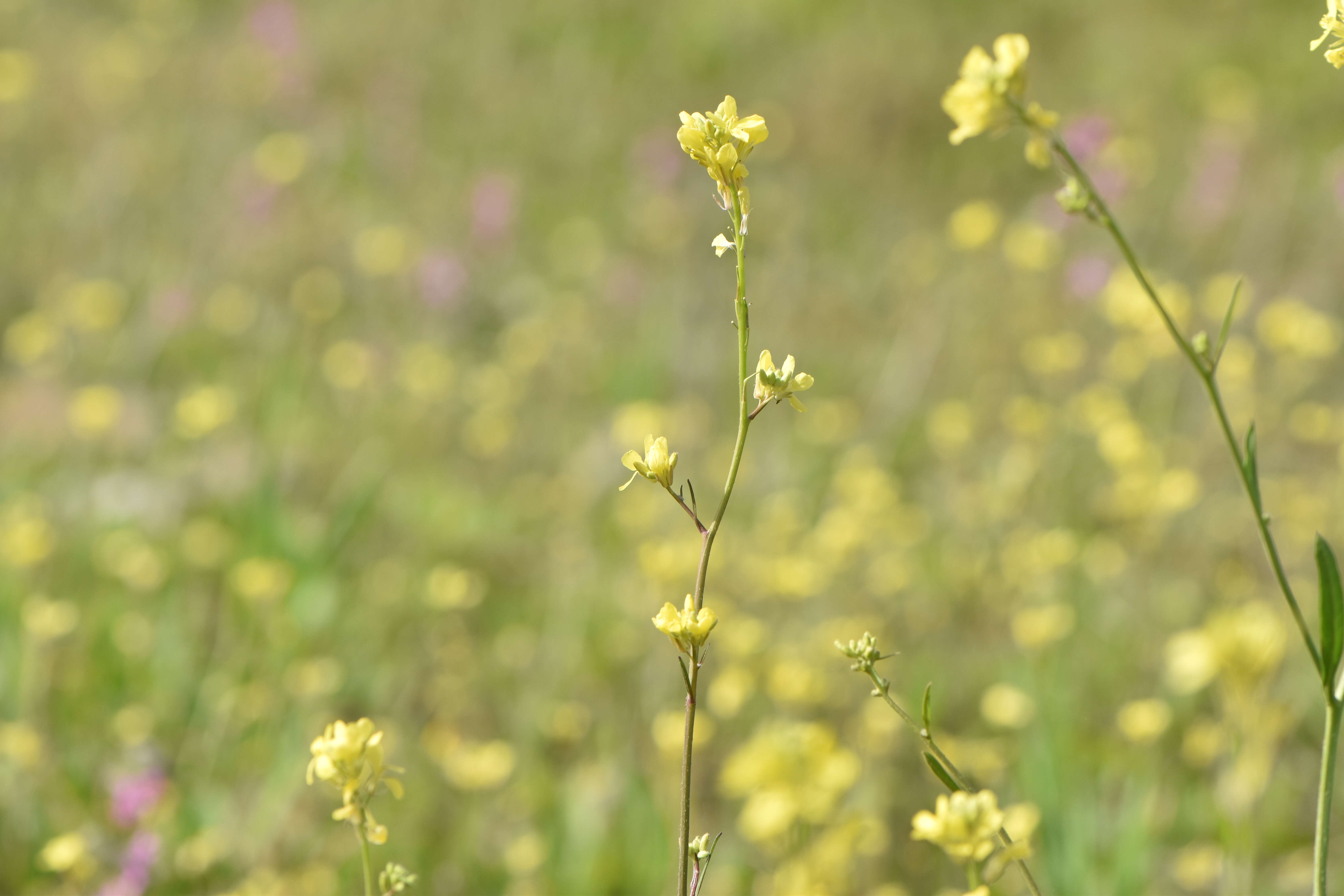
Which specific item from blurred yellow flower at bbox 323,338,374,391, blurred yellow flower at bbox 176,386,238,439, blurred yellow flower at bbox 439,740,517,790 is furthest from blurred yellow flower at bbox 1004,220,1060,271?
blurred yellow flower at bbox 176,386,238,439

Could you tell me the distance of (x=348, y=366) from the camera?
4137 mm

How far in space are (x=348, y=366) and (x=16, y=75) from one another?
4.11 m

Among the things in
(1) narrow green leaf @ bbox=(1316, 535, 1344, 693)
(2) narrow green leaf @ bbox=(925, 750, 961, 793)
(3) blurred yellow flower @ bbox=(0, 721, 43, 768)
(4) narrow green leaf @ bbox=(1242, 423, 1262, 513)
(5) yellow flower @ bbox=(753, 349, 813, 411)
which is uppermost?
(3) blurred yellow flower @ bbox=(0, 721, 43, 768)

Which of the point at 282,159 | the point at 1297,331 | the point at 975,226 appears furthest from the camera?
the point at 282,159

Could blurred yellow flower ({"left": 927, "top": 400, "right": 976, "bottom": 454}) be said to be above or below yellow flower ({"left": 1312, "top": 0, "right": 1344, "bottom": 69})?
above

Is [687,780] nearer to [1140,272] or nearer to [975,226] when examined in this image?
[1140,272]

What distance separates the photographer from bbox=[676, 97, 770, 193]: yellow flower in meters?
0.76

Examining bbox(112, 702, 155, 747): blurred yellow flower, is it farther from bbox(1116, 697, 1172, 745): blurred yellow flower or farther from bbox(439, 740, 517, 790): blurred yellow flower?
bbox(1116, 697, 1172, 745): blurred yellow flower

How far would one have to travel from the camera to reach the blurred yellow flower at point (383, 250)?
5.02m

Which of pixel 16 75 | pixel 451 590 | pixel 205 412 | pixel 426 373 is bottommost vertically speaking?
pixel 451 590

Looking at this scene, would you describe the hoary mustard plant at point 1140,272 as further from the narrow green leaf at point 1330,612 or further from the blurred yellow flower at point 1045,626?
the blurred yellow flower at point 1045,626

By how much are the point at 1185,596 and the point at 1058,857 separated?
1.73m

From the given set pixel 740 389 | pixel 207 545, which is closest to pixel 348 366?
pixel 207 545

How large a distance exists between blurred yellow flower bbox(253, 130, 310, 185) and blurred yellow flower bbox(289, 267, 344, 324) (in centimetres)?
53
